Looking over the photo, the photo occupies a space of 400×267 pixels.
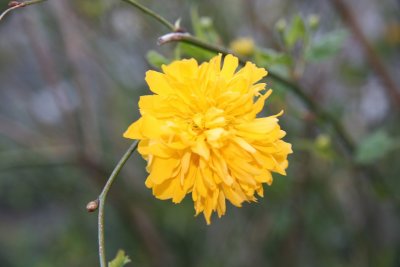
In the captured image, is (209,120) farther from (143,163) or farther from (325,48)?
(143,163)

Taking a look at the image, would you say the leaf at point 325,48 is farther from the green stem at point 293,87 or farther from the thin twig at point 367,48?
the thin twig at point 367,48

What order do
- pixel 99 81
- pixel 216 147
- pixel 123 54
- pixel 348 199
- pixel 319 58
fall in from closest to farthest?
pixel 216 147 → pixel 319 58 → pixel 348 199 → pixel 123 54 → pixel 99 81

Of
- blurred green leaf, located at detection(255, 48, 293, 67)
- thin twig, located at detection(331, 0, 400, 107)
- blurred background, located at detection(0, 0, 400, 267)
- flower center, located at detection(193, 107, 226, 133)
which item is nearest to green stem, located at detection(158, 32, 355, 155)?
blurred green leaf, located at detection(255, 48, 293, 67)

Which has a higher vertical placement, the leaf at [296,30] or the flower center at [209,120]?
the leaf at [296,30]

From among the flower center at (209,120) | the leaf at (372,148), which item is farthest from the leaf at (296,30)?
the flower center at (209,120)

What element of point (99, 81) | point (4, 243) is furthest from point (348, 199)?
point (4, 243)

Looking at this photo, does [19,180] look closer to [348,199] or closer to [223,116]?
[348,199]
